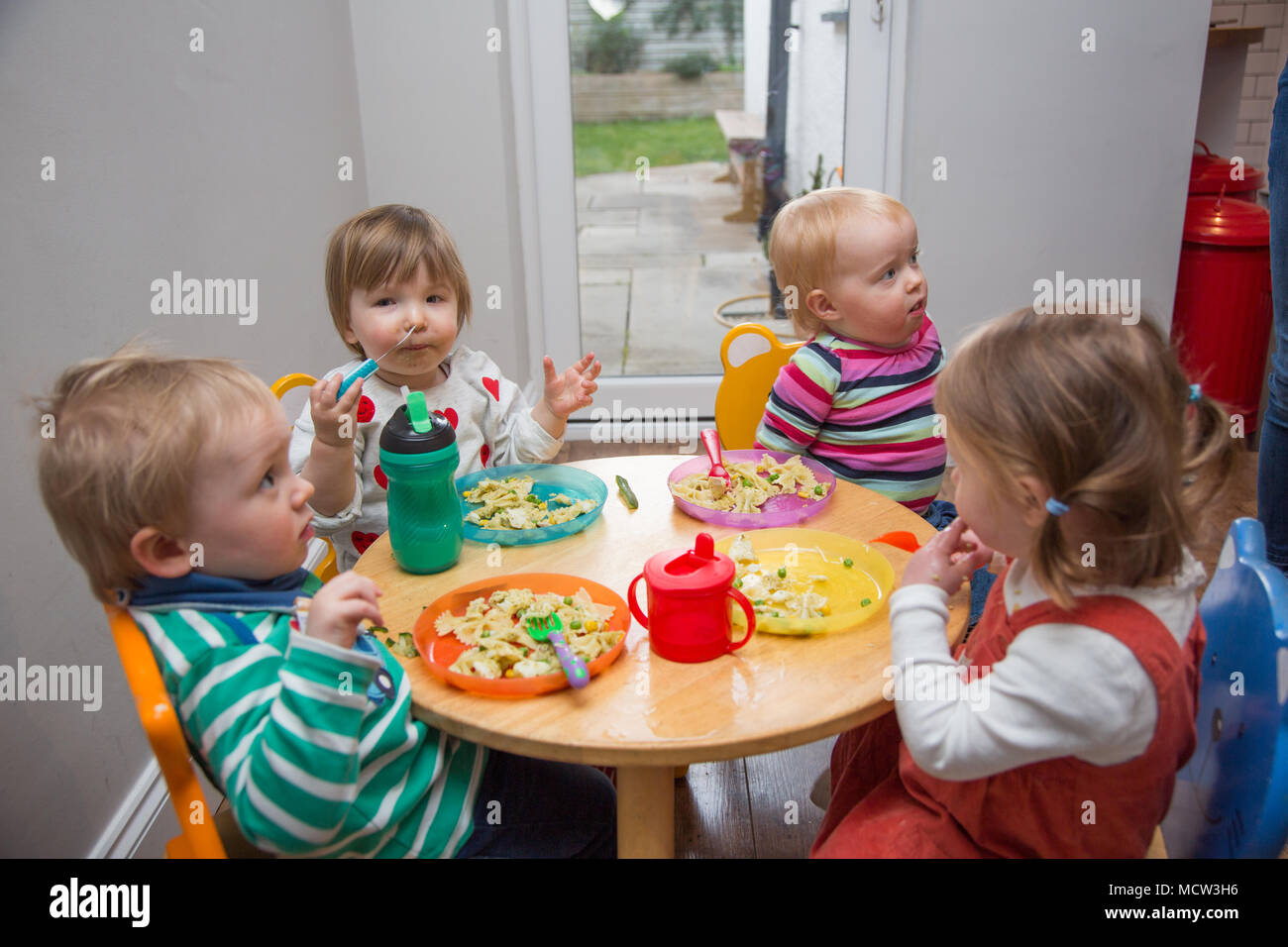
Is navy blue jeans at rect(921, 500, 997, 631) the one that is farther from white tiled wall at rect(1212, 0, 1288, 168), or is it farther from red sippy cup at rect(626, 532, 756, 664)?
white tiled wall at rect(1212, 0, 1288, 168)

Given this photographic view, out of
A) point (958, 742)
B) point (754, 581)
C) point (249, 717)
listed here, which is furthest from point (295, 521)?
point (958, 742)

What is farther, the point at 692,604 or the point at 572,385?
the point at 572,385

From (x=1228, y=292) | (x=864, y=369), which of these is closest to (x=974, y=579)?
(x=864, y=369)

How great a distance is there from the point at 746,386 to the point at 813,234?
0.32m

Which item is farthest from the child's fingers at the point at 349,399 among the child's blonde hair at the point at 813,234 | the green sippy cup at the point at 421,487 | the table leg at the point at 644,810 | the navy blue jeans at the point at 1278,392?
the navy blue jeans at the point at 1278,392

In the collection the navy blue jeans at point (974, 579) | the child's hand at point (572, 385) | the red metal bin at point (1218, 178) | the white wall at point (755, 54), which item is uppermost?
the white wall at point (755, 54)

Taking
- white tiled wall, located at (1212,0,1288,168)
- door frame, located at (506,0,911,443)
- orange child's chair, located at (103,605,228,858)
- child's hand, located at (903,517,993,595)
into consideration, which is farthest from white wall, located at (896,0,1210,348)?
orange child's chair, located at (103,605,228,858)

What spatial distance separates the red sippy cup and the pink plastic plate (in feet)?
0.99

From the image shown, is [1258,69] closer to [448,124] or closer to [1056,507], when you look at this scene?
[448,124]

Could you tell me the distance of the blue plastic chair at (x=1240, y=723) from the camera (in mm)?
929

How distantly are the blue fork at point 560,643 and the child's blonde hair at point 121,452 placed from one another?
0.37 m

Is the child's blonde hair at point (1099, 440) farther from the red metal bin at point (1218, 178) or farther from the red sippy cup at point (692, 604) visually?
the red metal bin at point (1218, 178)

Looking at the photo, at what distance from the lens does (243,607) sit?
3.44 feet
